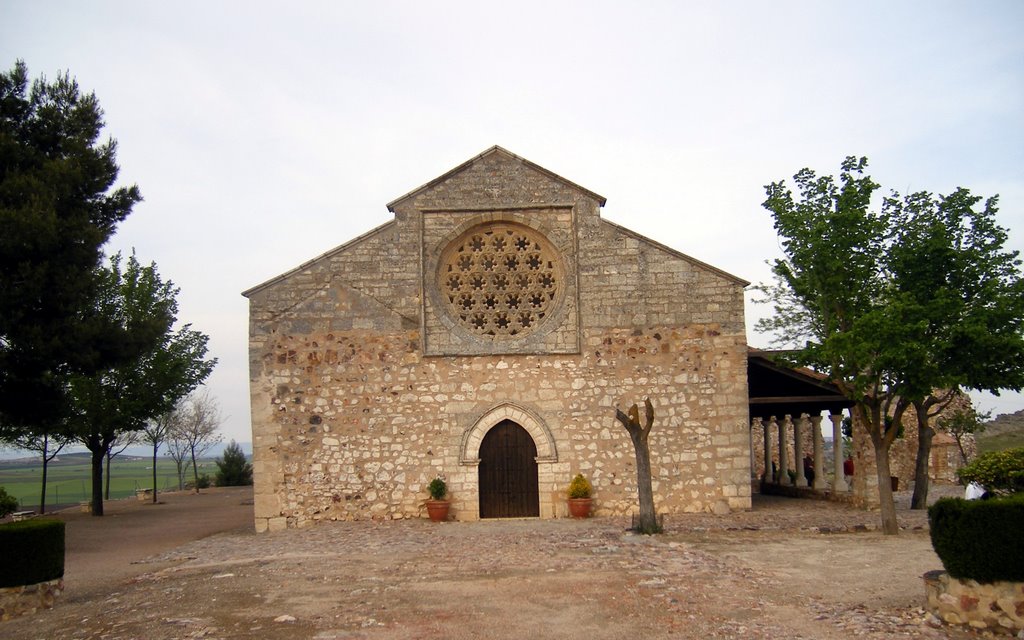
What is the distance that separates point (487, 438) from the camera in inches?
623

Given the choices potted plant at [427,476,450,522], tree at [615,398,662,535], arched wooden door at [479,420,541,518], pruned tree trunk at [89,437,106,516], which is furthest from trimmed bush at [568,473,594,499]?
pruned tree trunk at [89,437,106,516]

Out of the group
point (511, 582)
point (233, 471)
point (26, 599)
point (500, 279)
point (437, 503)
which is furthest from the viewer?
point (233, 471)

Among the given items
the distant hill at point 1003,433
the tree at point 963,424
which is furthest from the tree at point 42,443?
the distant hill at point 1003,433

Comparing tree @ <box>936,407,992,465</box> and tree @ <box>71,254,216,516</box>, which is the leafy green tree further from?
tree @ <box>71,254,216,516</box>

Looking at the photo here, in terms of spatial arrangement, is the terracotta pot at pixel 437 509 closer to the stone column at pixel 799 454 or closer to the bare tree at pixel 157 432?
the stone column at pixel 799 454

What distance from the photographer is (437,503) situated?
1525 centimetres

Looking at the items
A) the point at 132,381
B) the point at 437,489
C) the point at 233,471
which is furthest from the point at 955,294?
the point at 233,471

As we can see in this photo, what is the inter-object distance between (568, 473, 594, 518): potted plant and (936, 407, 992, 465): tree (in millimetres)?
9163

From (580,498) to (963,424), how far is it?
34.1 ft

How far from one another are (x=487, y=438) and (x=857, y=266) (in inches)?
295

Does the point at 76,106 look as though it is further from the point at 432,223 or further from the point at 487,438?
the point at 487,438

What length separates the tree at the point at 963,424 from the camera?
736 inches

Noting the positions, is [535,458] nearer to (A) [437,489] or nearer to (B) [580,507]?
(B) [580,507]

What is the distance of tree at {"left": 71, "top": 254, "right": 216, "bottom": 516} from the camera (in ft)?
70.8
